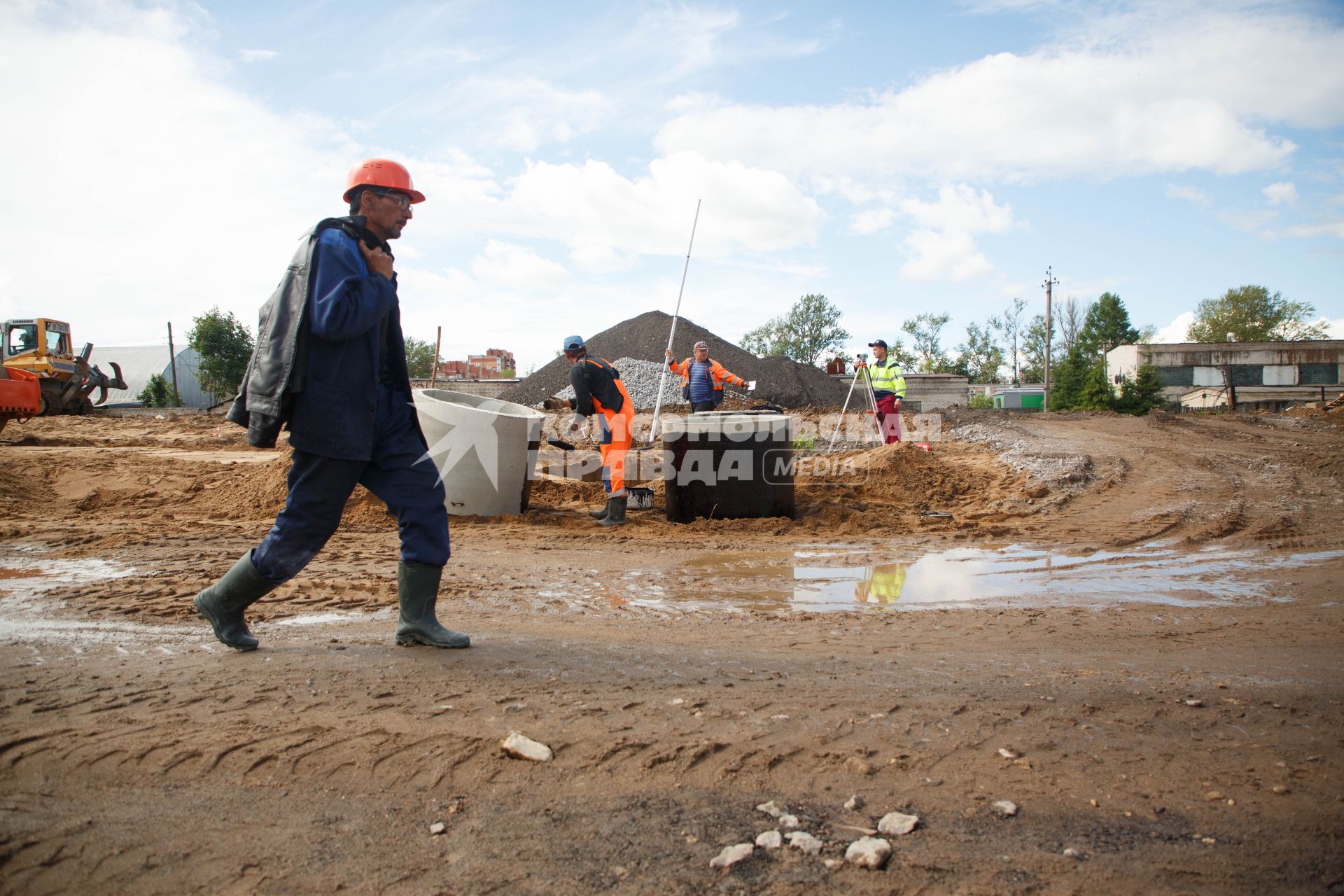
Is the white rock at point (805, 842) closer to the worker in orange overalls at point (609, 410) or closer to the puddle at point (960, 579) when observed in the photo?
the puddle at point (960, 579)

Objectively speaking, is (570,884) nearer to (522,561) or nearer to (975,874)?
(975,874)

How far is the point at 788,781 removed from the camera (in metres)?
2.30

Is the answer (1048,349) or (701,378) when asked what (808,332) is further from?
(701,378)

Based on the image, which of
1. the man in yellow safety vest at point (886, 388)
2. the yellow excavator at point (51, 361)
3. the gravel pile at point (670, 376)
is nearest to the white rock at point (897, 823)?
the man in yellow safety vest at point (886, 388)

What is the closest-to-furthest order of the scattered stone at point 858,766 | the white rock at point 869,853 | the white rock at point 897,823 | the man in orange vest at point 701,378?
the white rock at point 869,853, the white rock at point 897,823, the scattered stone at point 858,766, the man in orange vest at point 701,378

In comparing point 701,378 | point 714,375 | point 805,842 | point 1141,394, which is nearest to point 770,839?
point 805,842

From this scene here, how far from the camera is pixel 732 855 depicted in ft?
6.40

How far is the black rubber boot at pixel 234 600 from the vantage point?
3.32 meters

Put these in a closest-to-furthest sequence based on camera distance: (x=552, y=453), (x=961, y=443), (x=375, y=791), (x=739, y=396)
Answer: (x=375, y=791)
(x=552, y=453)
(x=961, y=443)
(x=739, y=396)

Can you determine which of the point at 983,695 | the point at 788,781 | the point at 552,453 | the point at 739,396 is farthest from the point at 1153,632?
the point at 739,396

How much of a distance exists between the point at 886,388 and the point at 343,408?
A: 10613 millimetres

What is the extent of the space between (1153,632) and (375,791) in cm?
363

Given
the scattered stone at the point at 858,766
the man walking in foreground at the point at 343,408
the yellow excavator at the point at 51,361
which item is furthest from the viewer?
the yellow excavator at the point at 51,361

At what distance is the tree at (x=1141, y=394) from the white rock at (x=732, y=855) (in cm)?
3691
